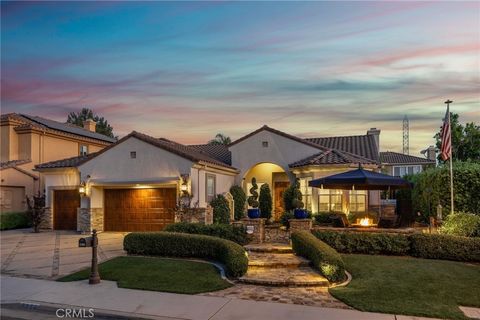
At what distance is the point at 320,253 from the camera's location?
32.2ft

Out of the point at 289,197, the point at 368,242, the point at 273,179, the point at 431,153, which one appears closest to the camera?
the point at 368,242

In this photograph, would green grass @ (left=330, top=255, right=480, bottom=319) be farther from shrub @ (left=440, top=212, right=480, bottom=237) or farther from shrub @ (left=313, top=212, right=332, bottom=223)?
shrub @ (left=313, top=212, right=332, bottom=223)

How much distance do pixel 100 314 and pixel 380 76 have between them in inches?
552

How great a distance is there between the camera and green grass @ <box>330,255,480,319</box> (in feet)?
24.1

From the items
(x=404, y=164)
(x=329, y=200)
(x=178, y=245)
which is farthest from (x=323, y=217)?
(x=404, y=164)

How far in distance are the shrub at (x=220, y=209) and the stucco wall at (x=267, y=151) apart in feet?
Answer: 10.6

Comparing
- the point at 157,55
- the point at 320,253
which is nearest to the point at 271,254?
the point at 320,253

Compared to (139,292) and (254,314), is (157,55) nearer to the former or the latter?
(139,292)

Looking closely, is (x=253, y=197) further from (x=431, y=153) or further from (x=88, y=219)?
(x=431, y=153)

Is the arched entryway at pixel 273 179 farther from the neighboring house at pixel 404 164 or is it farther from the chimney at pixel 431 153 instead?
the chimney at pixel 431 153

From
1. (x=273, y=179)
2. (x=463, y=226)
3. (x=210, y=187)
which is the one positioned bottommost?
(x=463, y=226)

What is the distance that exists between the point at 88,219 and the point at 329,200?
40.6 feet

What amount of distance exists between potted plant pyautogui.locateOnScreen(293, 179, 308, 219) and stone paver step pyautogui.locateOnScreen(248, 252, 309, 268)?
2925mm

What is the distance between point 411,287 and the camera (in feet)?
28.2
